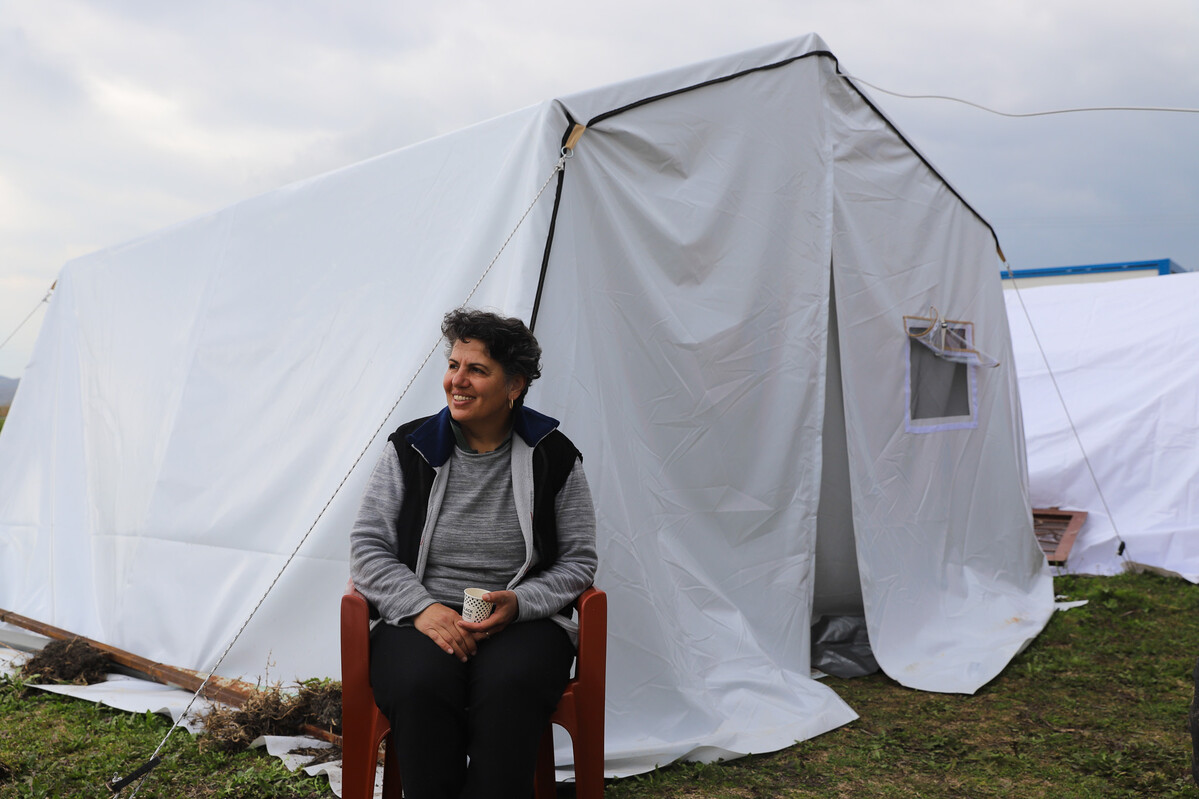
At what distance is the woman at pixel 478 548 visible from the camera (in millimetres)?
1736

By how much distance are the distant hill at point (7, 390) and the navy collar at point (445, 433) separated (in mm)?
3427

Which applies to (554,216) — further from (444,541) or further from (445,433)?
(444,541)

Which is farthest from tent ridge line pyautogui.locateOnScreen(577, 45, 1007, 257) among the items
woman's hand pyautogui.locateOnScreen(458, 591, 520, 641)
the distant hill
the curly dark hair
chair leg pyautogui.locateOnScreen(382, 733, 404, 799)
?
the distant hill

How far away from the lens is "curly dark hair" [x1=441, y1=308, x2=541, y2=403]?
1.99m

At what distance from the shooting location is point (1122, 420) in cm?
564

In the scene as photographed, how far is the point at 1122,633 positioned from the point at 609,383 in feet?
8.93

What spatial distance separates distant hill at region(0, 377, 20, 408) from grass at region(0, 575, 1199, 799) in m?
2.02

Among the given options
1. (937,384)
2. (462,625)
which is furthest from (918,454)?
(462,625)

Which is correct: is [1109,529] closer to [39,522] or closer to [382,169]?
[382,169]

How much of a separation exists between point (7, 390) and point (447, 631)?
3.85 meters

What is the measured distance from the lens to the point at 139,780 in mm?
2203

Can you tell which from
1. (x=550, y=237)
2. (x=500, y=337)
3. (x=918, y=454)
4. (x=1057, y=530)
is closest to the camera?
(x=500, y=337)

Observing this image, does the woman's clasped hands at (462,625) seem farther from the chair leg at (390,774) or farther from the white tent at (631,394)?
the white tent at (631,394)

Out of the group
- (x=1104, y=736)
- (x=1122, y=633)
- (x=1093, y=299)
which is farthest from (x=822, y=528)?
(x=1093, y=299)
